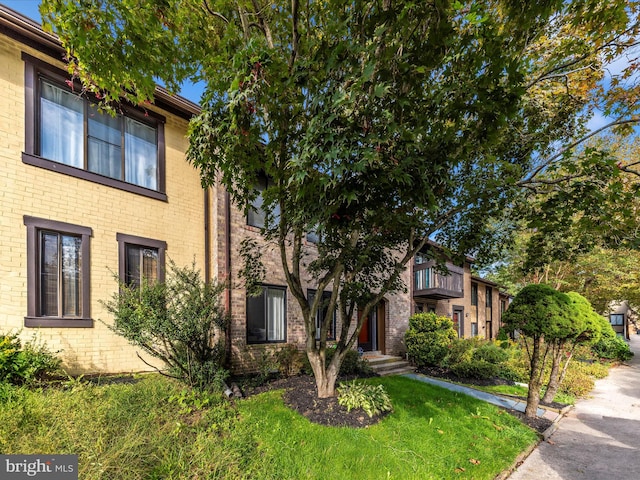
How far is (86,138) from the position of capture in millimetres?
6969

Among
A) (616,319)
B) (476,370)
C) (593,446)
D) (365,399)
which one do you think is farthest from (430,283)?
(616,319)

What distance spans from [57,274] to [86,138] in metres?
2.86

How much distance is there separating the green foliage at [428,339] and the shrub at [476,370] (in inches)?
39.9

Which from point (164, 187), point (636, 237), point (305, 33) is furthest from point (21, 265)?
point (636, 237)

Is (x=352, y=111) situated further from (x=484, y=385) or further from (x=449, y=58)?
(x=484, y=385)

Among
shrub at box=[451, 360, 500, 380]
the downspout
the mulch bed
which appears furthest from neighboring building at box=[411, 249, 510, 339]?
the downspout

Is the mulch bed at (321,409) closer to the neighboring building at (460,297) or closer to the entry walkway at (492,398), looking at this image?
the entry walkway at (492,398)

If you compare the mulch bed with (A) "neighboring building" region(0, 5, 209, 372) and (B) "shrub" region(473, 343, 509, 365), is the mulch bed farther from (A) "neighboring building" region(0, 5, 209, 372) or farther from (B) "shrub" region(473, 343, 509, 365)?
(B) "shrub" region(473, 343, 509, 365)

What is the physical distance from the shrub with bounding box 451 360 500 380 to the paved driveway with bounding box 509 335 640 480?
248 centimetres

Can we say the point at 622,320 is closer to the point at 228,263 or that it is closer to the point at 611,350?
the point at 611,350

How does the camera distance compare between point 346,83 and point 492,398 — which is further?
point 492,398

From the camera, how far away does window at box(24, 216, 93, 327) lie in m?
6.05

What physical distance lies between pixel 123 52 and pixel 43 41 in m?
3.14

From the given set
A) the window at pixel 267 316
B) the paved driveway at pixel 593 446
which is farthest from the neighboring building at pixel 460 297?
the window at pixel 267 316
